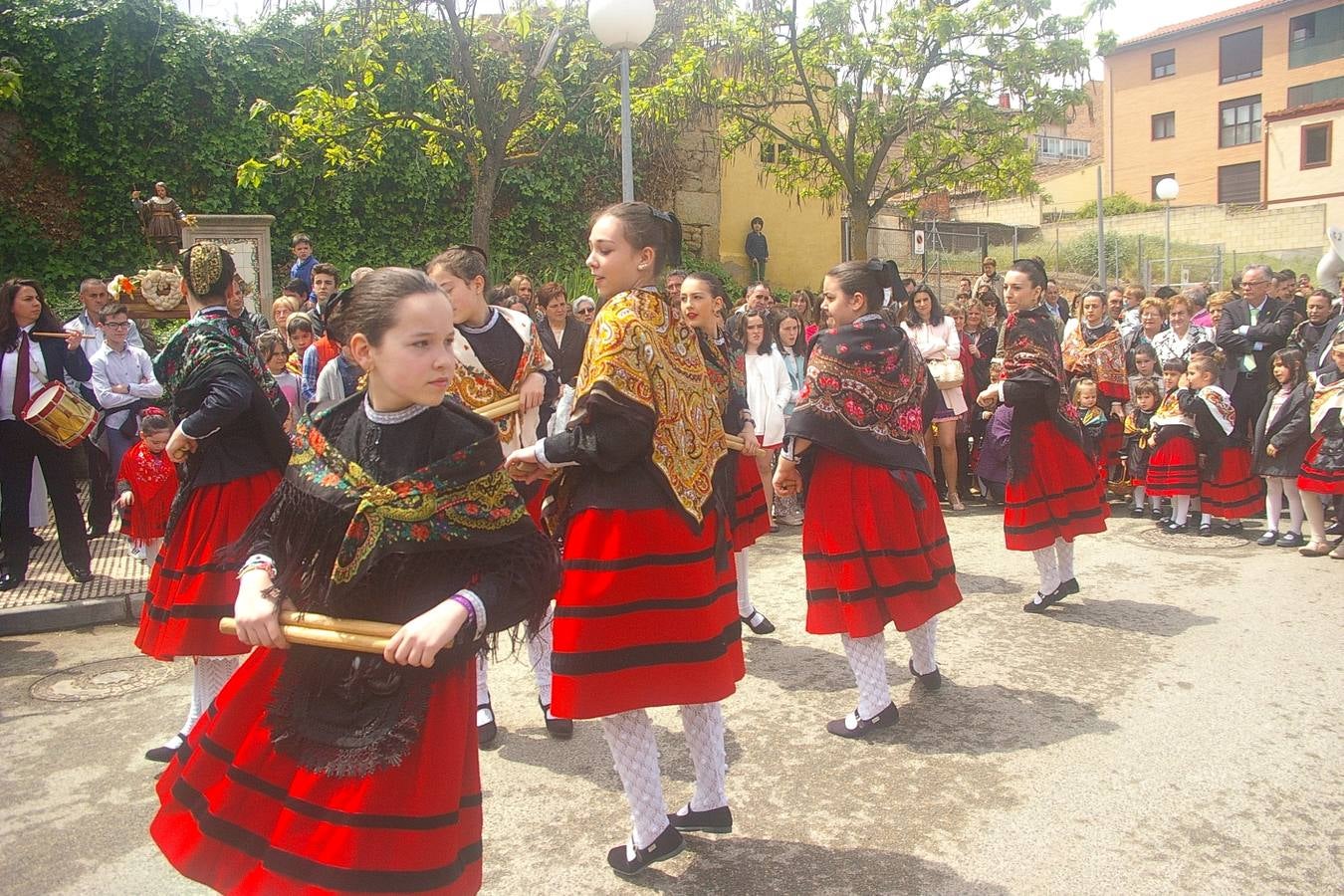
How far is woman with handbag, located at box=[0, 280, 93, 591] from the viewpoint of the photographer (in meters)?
7.06

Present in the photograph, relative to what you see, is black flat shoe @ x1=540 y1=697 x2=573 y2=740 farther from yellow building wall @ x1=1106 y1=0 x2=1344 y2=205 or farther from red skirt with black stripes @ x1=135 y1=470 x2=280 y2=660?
yellow building wall @ x1=1106 y1=0 x2=1344 y2=205

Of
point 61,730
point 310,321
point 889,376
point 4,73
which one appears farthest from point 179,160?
point 889,376

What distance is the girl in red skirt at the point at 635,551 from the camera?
319cm

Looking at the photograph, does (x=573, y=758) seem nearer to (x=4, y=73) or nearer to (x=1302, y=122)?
(x=4, y=73)

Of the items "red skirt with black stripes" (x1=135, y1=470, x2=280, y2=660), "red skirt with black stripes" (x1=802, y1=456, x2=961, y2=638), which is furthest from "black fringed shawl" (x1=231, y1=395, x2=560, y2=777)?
"red skirt with black stripes" (x1=802, y1=456, x2=961, y2=638)

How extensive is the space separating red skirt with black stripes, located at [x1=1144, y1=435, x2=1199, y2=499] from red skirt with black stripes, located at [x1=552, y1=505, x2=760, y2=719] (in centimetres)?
693

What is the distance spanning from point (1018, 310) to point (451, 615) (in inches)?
186

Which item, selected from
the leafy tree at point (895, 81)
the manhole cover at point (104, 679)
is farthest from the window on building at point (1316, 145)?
the manhole cover at point (104, 679)

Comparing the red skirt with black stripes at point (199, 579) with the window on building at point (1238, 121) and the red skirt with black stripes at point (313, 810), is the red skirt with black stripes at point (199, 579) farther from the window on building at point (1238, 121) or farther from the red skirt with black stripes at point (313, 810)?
the window on building at point (1238, 121)

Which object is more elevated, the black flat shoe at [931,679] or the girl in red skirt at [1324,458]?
the girl in red skirt at [1324,458]

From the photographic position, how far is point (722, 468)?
154 inches

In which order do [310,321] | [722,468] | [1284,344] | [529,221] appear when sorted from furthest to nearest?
[529,221] < [1284,344] < [310,321] < [722,468]

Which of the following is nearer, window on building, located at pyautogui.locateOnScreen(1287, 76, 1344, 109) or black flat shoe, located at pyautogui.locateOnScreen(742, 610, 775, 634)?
black flat shoe, located at pyautogui.locateOnScreen(742, 610, 775, 634)

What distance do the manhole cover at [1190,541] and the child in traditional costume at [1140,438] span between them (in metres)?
0.71
